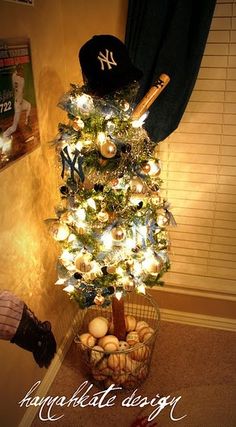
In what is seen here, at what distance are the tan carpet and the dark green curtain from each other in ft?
4.50

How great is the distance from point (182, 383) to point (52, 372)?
2.40 feet

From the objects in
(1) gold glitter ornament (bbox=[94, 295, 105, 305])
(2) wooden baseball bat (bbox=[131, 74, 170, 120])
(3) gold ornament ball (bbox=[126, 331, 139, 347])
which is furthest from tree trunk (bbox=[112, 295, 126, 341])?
(2) wooden baseball bat (bbox=[131, 74, 170, 120])

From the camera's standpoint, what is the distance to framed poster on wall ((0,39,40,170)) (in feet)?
3.95

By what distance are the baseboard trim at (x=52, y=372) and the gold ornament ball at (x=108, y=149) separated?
4.14 ft

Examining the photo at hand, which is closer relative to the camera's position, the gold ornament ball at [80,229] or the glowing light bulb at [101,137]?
the glowing light bulb at [101,137]

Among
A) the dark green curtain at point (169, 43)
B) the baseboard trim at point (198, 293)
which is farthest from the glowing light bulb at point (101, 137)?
the baseboard trim at point (198, 293)

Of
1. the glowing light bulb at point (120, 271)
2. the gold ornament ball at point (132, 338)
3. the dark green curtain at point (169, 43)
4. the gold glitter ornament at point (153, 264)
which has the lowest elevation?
the gold ornament ball at point (132, 338)

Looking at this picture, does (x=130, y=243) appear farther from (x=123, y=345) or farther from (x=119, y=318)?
(x=123, y=345)

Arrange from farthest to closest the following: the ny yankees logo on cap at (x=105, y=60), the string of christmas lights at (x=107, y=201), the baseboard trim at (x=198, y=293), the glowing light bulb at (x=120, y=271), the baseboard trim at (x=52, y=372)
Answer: the baseboard trim at (x=198, y=293) < the baseboard trim at (x=52, y=372) < the glowing light bulb at (x=120, y=271) < the string of christmas lights at (x=107, y=201) < the ny yankees logo on cap at (x=105, y=60)

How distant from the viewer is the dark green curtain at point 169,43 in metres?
1.42

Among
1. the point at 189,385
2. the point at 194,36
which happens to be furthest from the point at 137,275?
the point at 194,36

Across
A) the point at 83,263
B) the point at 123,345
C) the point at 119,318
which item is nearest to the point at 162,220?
the point at 83,263

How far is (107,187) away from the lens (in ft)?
4.37

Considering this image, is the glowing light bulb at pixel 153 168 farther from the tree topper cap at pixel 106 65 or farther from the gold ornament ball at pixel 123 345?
the gold ornament ball at pixel 123 345
